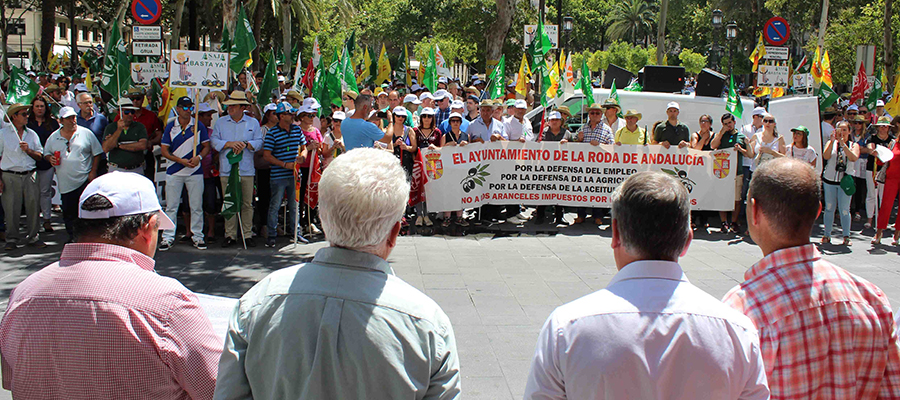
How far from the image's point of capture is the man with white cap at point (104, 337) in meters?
Answer: 2.28

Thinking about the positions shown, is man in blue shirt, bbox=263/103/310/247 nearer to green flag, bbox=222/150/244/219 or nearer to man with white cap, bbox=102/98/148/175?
green flag, bbox=222/150/244/219

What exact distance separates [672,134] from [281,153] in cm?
579

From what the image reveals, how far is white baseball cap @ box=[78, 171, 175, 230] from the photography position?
2473 millimetres

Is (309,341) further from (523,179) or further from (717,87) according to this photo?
(717,87)

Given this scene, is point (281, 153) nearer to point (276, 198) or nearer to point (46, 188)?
point (276, 198)

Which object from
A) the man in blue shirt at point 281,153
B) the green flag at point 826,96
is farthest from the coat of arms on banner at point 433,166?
the green flag at point 826,96

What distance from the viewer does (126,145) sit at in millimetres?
9172

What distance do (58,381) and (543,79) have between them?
38.3 feet

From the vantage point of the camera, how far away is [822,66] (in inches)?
621

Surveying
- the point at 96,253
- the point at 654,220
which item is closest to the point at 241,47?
the point at 96,253

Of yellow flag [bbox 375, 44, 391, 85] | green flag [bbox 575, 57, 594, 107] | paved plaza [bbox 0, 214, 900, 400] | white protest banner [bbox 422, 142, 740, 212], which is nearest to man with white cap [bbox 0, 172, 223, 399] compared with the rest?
paved plaza [bbox 0, 214, 900, 400]

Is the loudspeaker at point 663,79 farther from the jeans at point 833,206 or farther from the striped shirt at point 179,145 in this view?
the striped shirt at point 179,145

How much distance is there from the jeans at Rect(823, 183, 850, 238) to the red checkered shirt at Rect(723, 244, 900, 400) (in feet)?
28.2

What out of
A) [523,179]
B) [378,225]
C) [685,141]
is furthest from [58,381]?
[685,141]
